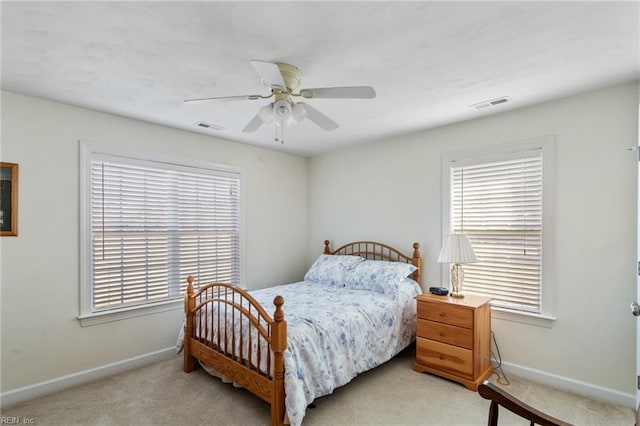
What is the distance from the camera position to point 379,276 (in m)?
3.60

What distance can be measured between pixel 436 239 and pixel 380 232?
75 cm

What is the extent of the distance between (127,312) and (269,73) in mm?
2765

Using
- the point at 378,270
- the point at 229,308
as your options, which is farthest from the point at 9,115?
the point at 378,270

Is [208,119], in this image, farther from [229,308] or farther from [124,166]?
[229,308]

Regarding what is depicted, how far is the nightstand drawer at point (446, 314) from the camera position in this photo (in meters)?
2.91

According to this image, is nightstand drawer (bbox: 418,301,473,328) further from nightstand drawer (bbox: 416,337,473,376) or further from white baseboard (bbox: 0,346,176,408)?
white baseboard (bbox: 0,346,176,408)

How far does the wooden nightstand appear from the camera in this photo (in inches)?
113

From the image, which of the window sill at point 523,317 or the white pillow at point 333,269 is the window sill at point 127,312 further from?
the window sill at point 523,317

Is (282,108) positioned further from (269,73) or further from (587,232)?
(587,232)

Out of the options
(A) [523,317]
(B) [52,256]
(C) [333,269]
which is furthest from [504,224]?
(B) [52,256]

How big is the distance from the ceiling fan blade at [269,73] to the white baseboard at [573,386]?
3.17 m

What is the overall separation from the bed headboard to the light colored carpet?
3.81 feet

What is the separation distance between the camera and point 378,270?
3670mm

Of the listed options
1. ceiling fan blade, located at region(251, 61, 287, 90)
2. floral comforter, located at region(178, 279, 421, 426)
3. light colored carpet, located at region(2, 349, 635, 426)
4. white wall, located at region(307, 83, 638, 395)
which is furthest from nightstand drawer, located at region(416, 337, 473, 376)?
ceiling fan blade, located at region(251, 61, 287, 90)
